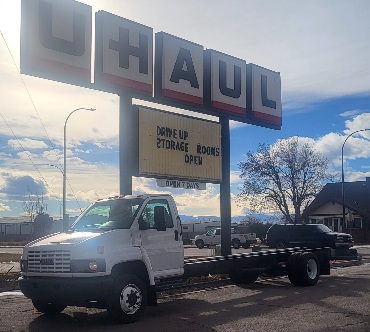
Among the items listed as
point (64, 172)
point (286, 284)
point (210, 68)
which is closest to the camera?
point (286, 284)

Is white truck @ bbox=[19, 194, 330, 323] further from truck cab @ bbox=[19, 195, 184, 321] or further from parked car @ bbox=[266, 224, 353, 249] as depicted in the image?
parked car @ bbox=[266, 224, 353, 249]

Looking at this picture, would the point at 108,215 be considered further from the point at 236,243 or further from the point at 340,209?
the point at 340,209

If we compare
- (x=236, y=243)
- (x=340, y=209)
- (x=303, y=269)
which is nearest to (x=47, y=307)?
(x=303, y=269)

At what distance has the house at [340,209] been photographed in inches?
2549

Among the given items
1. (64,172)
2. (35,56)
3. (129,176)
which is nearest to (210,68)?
(129,176)

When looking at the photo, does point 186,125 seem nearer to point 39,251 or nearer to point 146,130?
point 146,130

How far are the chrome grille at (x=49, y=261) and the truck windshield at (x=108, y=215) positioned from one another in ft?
3.30

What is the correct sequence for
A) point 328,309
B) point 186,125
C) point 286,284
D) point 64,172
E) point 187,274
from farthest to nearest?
point 64,172
point 186,125
point 286,284
point 187,274
point 328,309

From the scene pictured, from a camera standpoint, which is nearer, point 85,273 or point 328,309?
point 85,273

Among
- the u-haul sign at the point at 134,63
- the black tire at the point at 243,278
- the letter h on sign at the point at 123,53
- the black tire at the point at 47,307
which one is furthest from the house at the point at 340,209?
the black tire at the point at 47,307

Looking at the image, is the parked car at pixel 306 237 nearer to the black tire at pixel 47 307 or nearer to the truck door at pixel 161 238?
the truck door at pixel 161 238

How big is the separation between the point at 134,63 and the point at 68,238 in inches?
342

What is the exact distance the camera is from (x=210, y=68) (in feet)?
68.2

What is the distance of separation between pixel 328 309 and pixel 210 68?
11.4m
